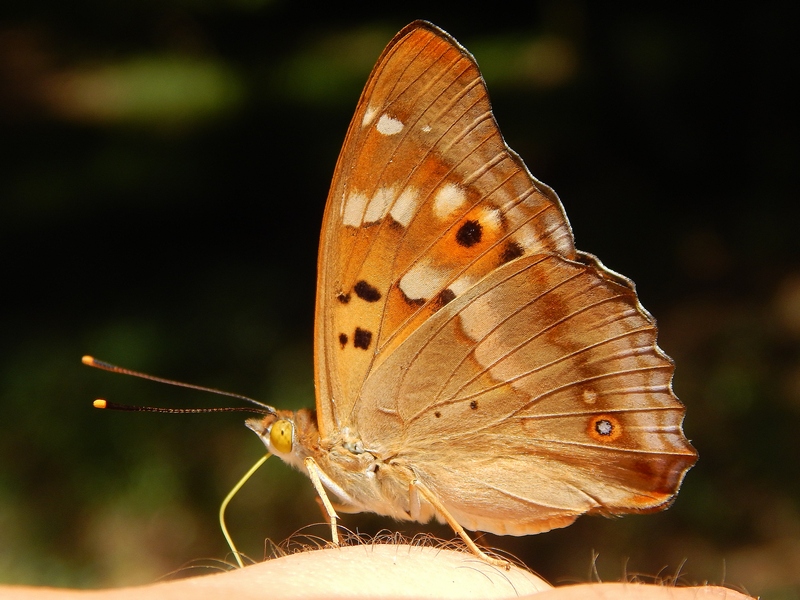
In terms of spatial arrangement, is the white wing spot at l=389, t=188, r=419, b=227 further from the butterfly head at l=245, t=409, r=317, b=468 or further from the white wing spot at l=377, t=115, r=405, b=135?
the butterfly head at l=245, t=409, r=317, b=468

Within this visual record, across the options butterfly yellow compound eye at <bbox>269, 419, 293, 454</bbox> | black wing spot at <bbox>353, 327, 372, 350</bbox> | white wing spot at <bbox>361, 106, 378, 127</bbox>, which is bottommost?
butterfly yellow compound eye at <bbox>269, 419, 293, 454</bbox>

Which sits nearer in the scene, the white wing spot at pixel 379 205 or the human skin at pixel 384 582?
the human skin at pixel 384 582

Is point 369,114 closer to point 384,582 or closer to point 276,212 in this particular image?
point 384,582

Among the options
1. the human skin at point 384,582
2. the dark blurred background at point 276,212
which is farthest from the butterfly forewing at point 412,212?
the dark blurred background at point 276,212

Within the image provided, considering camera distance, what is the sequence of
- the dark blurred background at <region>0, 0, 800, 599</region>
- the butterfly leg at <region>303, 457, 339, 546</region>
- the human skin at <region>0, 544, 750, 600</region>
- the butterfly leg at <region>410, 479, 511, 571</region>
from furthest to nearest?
the dark blurred background at <region>0, 0, 800, 599</region> < the butterfly leg at <region>303, 457, 339, 546</region> < the butterfly leg at <region>410, 479, 511, 571</region> < the human skin at <region>0, 544, 750, 600</region>

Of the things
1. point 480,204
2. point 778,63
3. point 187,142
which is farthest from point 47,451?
point 778,63

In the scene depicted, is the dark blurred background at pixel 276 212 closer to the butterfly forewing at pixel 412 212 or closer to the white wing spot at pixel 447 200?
the butterfly forewing at pixel 412 212

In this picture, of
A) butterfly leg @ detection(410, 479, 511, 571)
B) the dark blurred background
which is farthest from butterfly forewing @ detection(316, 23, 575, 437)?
the dark blurred background
